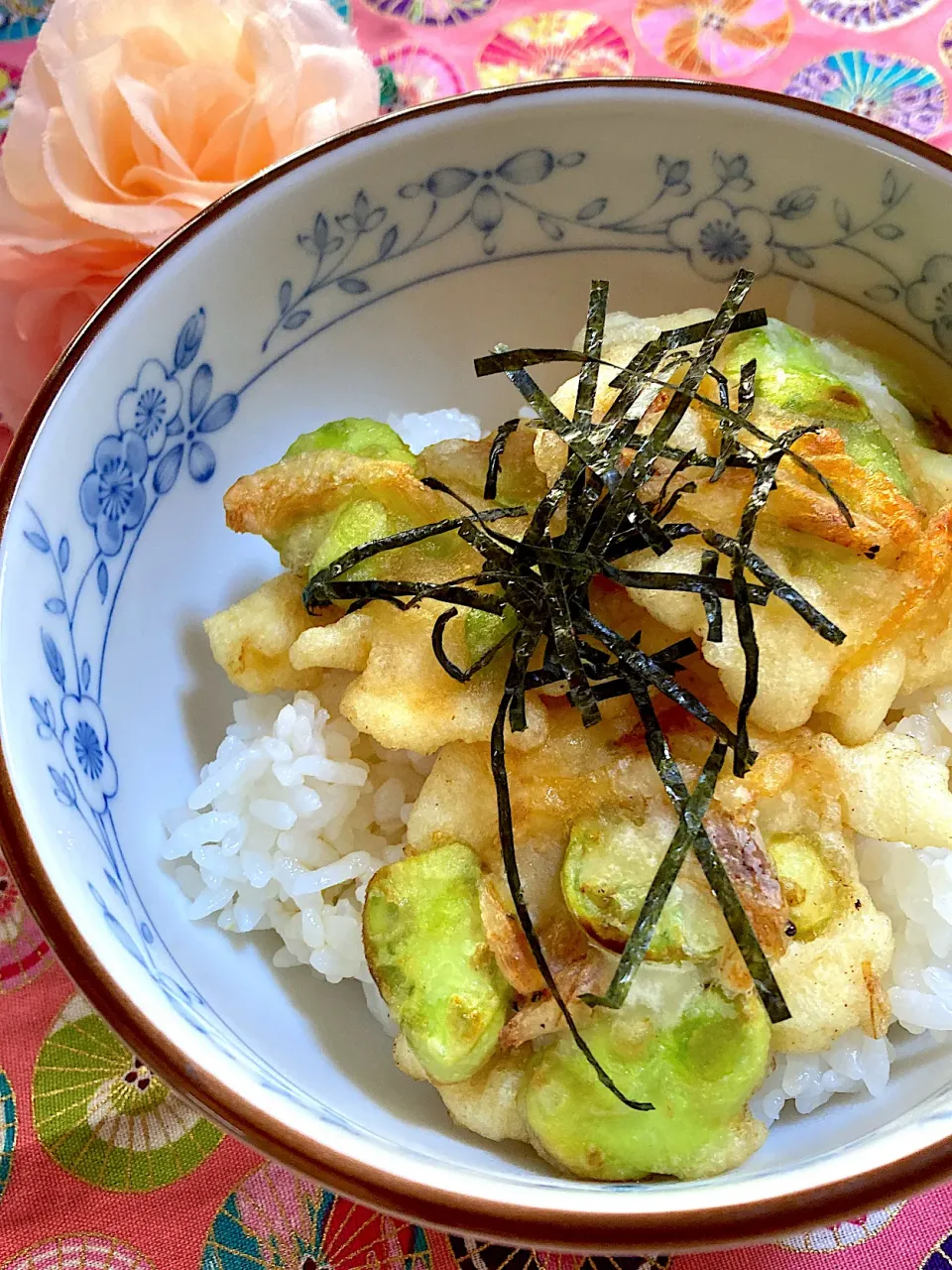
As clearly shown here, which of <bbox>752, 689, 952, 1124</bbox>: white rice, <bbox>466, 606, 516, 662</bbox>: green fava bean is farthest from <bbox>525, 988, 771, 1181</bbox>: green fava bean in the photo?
<bbox>466, 606, 516, 662</bbox>: green fava bean

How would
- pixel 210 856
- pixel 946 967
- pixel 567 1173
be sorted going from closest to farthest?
pixel 567 1173 < pixel 946 967 < pixel 210 856

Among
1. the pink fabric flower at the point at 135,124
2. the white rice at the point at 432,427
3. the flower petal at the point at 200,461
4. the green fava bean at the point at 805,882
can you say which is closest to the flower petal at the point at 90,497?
the flower petal at the point at 200,461

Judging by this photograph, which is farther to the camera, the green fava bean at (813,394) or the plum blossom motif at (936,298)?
the plum blossom motif at (936,298)

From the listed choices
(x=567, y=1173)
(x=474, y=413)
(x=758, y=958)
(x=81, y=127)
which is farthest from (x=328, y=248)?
(x=567, y=1173)

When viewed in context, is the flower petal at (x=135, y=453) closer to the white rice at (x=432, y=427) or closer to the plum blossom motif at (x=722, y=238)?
the white rice at (x=432, y=427)

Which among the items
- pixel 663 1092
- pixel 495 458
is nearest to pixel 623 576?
pixel 495 458

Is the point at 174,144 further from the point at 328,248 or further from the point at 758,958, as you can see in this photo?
the point at 758,958

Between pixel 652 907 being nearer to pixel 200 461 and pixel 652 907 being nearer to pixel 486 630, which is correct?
pixel 486 630
